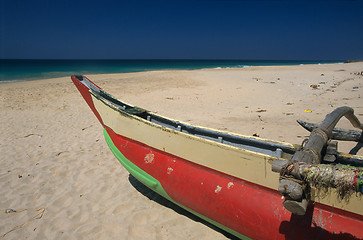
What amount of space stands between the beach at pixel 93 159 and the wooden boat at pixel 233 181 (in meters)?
0.58

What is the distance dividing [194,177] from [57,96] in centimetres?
1164

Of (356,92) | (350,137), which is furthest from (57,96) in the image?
(356,92)

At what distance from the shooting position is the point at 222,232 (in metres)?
2.93

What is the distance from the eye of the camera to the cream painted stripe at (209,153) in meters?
2.25

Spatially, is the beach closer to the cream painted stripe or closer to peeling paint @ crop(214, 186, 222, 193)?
peeling paint @ crop(214, 186, 222, 193)

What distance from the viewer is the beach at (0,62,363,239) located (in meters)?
3.13

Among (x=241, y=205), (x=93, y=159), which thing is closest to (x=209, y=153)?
(x=241, y=205)

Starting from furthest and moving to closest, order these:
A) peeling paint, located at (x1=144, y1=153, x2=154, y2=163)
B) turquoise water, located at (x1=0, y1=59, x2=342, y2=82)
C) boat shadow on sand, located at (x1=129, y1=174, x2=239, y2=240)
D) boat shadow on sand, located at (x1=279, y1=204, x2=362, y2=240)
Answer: turquoise water, located at (x1=0, y1=59, x2=342, y2=82), peeling paint, located at (x1=144, y1=153, x2=154, y2=163), boat shadow on sand, located at (x1=129, y1=174, x2=239, y2=240), boat shadow on sand, located at (x1=279, y1=204, x2=362, y2=240)

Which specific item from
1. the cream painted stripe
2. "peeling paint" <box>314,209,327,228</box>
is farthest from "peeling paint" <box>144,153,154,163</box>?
"peeling paint" <box>314,209,327,228</box>

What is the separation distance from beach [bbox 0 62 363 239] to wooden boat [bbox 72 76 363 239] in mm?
578

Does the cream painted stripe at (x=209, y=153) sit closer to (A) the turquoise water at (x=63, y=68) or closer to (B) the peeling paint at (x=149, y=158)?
(B) the peeling paint at (x=149, y=158)

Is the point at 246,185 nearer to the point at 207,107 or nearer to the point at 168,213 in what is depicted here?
the point at 168,213

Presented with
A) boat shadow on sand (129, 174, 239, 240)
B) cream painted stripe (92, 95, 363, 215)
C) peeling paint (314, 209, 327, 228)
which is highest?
cream painted stripe (92, 95, 363, 215)

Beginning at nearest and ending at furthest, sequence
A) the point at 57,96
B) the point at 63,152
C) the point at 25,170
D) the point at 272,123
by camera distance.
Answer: the point at 25,170 < the point at 63,152 < the point at 272,123 < the point at 57,96
